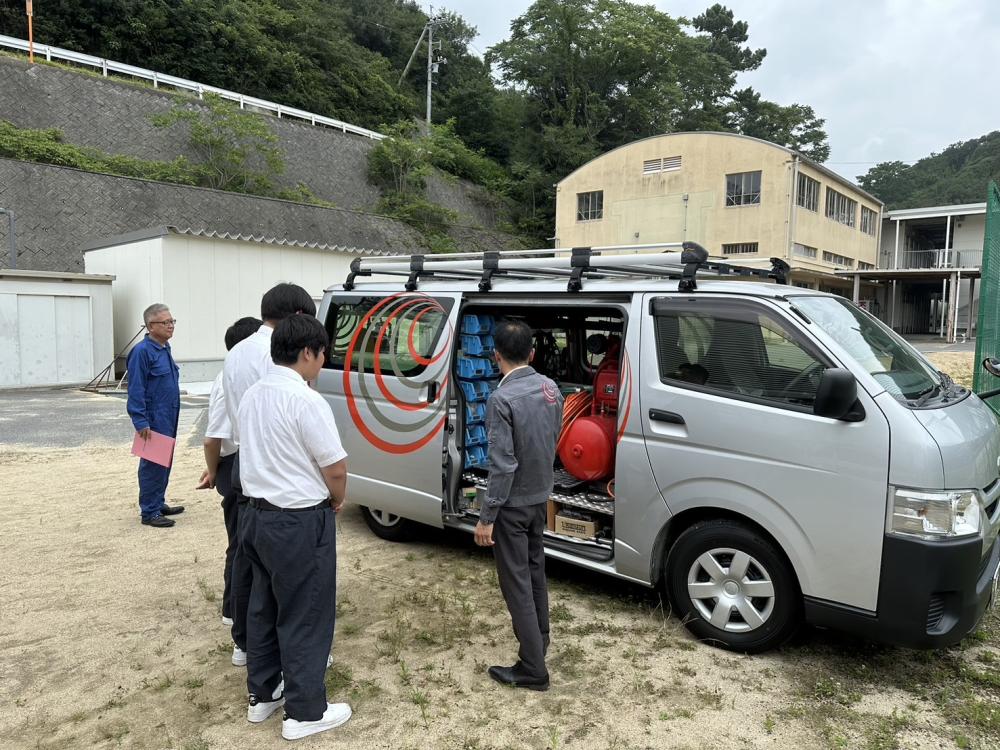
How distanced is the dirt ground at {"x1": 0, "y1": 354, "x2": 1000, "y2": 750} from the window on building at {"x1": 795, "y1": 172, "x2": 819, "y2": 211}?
27361 mm

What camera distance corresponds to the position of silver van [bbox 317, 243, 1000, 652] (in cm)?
297

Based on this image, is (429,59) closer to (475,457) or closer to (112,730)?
(475,457)

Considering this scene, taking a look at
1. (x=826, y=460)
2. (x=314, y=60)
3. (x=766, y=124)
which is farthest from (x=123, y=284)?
(x=766, y=124)

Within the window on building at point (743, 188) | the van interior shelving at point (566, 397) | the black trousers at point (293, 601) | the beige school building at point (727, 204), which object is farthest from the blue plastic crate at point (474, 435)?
the window on building at point (743, 188)

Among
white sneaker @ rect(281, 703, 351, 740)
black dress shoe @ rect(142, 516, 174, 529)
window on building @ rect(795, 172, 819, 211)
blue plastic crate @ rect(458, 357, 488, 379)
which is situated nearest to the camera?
white sneaker @ rect(281, 703, 351, 740)

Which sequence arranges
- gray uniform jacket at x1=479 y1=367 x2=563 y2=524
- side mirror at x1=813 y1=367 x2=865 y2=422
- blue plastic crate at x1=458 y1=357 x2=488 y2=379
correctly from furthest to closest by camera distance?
blue plastic crate at x1=458 y1=357 x2=488 y2=379
gray uniform jacket at x1=479 y1=367 x2=563 y2=524
side mirror at x1=813 y1=367 x2=865 y2=422

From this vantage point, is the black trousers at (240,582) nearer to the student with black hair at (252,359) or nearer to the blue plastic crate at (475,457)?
the student with black hair at (252,359)

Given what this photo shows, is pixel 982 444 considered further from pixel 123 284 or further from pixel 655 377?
pixel 123 284

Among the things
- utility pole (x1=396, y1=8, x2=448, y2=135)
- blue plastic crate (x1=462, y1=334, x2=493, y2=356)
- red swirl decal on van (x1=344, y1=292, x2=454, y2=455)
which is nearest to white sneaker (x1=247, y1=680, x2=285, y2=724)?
red swirl decal on van (x1=344, y1=292, x2=454, y2=455)

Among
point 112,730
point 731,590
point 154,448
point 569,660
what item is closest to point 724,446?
point 731,590

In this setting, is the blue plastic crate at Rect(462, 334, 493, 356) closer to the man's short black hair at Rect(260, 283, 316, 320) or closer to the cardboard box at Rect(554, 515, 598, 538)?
the cardboard box at Rect(554, 515, 598, 538)

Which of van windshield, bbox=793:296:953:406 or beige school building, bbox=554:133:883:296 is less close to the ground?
beige school building, bbox=554:133:883:296

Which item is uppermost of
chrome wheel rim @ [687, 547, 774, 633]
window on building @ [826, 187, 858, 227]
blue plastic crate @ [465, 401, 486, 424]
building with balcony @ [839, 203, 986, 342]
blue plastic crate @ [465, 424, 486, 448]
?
window on building @ [826, 187, 858, 227]

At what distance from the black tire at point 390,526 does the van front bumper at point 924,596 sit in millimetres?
3152
